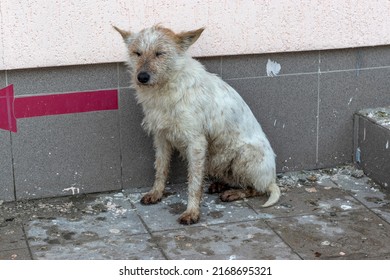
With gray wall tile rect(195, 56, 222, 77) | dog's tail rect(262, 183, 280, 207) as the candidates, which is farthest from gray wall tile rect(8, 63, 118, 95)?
dog's tail rect(262, 183, 280, 207)

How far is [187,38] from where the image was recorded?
5.51m

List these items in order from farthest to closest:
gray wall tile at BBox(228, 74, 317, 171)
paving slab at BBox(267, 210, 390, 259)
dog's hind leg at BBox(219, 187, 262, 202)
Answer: gray wall tile at BBox(228, 74, 317, 171) → dog's hind leg at BBox(219, 187, 262, 202) → paving slab at BBox(267, 210, 390, 259)

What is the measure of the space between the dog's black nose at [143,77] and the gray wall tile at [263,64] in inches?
40.1

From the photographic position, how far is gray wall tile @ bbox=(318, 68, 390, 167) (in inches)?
259

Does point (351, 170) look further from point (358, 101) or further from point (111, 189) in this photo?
point (111, 189)

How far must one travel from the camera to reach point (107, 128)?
609cm

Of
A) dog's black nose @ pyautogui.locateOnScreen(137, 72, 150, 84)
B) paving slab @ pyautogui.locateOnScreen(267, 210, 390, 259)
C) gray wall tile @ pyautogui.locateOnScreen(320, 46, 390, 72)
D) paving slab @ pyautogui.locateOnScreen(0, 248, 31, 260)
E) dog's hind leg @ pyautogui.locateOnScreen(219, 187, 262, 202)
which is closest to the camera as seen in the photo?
paving slab @ pyautogui.locateOnScreen(0, 248, 31, 260)

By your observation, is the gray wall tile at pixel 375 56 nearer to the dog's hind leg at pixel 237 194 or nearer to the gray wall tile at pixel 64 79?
the dog's hind leg at pixel 237 194

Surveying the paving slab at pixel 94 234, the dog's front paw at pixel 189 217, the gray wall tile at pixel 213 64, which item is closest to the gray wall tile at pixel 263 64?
the gray wall tile at pixel 213 64

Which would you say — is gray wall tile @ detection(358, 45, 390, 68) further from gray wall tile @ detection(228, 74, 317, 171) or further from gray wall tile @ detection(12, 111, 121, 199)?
gray wall tile @ detection(12, 111, 121, 199)

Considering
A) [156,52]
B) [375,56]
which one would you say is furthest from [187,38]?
[375,56]

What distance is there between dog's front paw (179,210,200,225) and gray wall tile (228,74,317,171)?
1201 millimetres
